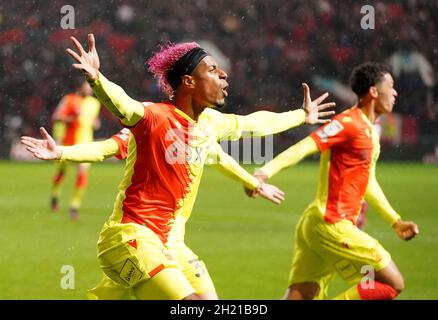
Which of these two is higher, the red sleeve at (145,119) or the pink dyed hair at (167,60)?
the pink dyed hair at (167,60)

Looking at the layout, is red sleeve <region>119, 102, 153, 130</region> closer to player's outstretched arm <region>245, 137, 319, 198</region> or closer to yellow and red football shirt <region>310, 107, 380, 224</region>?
player's outstretched arm <region>245, 137, 319, 198</region>

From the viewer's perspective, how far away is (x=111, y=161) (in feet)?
86.3

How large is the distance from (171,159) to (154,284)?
0.76m

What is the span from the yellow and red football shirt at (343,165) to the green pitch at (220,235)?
6.34 feet

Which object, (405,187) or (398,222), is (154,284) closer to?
(398,222)

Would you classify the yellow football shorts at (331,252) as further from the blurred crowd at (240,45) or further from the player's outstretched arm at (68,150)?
the blurred crowd at (240,45)

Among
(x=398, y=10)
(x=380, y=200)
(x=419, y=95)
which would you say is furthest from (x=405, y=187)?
(x=380, y=200)

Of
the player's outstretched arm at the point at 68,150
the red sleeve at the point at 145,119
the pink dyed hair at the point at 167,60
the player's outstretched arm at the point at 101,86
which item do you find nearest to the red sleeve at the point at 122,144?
the player's outstretched arm at the point at 68,150

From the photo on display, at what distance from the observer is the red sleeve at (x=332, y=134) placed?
7375 mm

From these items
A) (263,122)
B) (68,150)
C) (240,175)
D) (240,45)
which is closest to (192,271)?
(240,175)

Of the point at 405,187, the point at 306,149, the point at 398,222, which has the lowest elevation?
the point at 405,187

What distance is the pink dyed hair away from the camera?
6.14 m

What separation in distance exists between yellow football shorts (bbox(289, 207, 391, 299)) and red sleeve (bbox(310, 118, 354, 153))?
1.68ft

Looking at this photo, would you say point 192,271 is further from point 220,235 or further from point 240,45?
point 240,45
